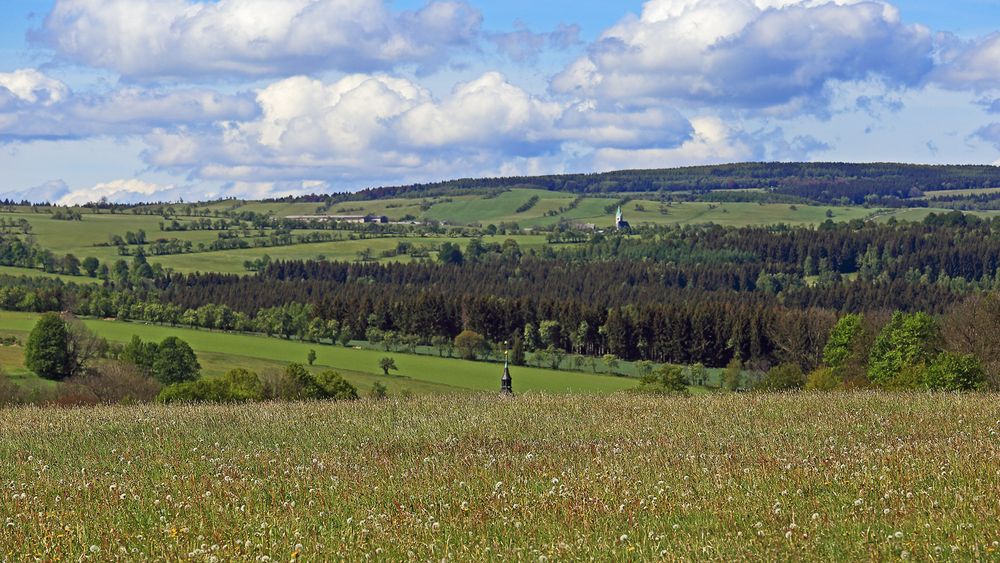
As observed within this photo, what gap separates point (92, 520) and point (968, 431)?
551 inches

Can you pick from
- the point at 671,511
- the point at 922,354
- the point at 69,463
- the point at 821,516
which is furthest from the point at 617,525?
the point at 922,354

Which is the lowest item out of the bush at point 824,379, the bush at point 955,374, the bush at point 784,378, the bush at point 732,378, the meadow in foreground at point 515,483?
the bush at point 732,378

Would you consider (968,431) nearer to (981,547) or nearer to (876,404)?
(876,404)

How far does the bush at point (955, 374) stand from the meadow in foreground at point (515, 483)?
1004 inches

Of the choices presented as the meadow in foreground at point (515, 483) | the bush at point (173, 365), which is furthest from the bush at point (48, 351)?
the meadow in foreground at point (515, 483)

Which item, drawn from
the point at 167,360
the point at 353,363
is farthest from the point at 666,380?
the point at 353,363

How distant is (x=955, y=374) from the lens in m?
48.6

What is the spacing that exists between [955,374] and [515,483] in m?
37.7

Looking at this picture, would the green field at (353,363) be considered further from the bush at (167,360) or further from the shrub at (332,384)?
the shrub at (332,384)

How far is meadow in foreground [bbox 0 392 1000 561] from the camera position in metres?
12.8

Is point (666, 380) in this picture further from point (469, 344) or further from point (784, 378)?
point (469, 344)

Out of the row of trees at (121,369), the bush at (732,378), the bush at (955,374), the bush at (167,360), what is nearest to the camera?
the bush at (955,374)

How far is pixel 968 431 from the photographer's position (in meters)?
19.3

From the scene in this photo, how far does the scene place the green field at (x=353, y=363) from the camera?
104831 millimetres
